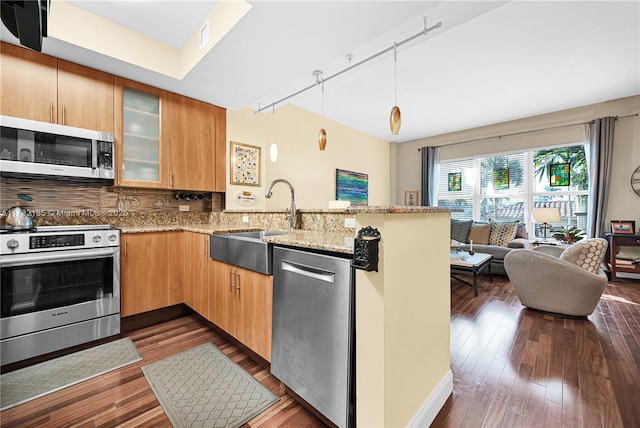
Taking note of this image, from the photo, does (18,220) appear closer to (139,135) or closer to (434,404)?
(139,135)

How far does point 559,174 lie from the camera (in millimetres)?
4629

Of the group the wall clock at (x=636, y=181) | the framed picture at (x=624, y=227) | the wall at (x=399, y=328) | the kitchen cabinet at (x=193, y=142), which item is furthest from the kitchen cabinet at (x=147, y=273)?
the wall clock at (x=636, y=181)

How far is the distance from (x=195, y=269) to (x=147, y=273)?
428 millimetres

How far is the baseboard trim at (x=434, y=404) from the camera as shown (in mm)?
1225

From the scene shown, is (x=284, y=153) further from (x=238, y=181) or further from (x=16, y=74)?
(x=16, y=74)

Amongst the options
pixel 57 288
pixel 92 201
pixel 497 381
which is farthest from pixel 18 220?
pixel 497 381

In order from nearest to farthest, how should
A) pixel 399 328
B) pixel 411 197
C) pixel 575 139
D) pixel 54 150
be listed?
pixel 399 328 < pixel 54 150 < pixel 575 139 < pixel 411 197

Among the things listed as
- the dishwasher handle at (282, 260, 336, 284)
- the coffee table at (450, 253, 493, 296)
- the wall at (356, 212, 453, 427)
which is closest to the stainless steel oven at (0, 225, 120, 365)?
the dishwasher handle at (282, 260, 336, 284)

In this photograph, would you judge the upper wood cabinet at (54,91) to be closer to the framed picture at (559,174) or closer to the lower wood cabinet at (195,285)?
the lower wood cabinet at (195,285)

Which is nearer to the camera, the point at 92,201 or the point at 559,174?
the point at 92,201

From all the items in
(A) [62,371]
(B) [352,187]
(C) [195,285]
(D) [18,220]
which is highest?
(B) [352,187]

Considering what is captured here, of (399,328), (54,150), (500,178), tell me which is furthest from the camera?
(500,178)

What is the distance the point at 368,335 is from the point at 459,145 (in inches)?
219

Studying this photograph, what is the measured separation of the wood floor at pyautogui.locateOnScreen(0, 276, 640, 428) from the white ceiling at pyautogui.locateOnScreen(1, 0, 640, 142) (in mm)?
2349
